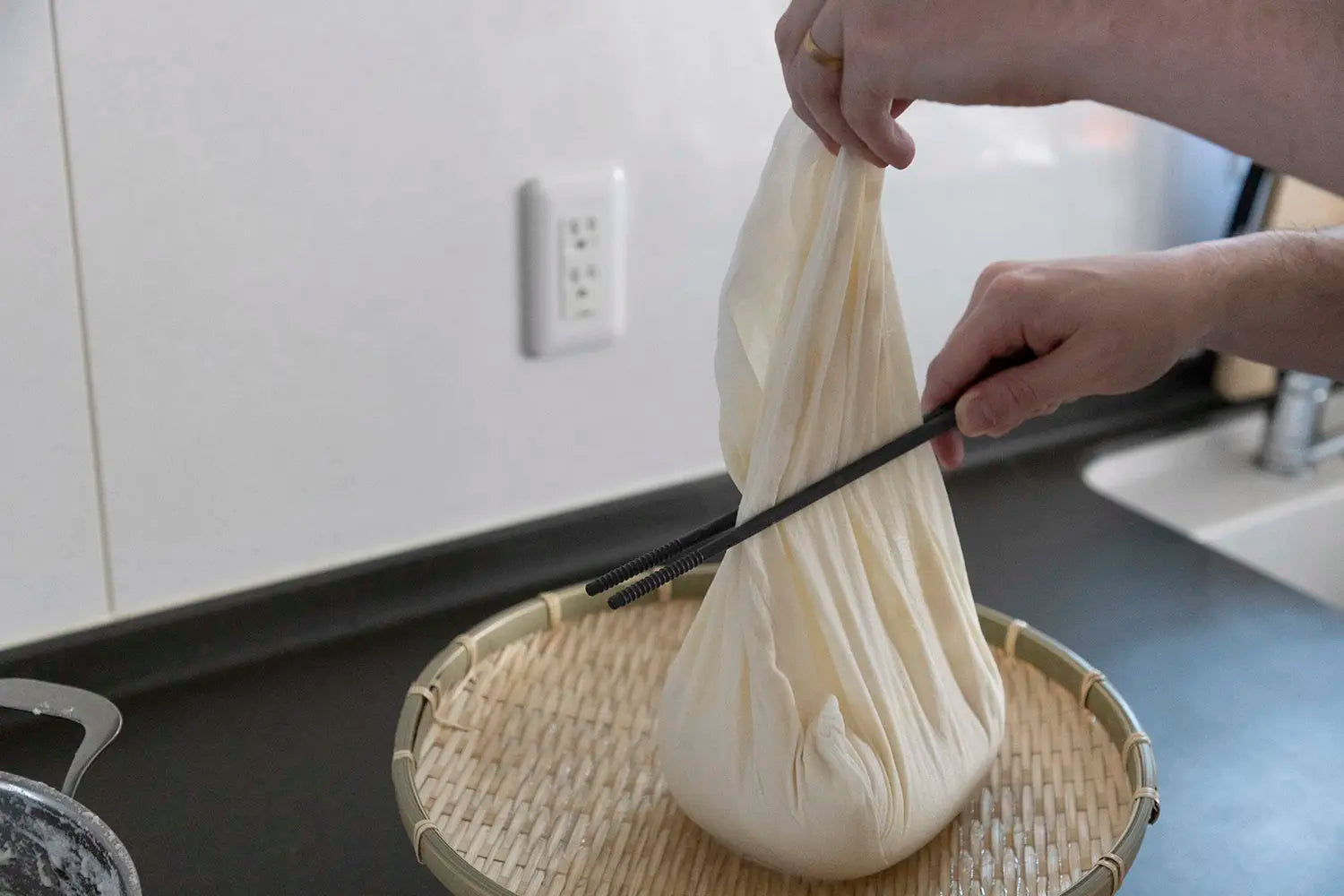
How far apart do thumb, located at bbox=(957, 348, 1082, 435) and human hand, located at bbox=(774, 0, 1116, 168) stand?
116 millimetres

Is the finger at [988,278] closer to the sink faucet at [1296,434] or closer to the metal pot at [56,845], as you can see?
the metal pot at [56,845]

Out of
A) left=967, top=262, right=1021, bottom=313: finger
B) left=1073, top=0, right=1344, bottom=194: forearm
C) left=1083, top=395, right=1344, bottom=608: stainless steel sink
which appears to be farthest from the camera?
left=1083, top=395, right=1344, bottom=608: stainless steel sink

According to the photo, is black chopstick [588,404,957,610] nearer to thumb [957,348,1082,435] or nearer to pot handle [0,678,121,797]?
thumb [957,348,1082,435]

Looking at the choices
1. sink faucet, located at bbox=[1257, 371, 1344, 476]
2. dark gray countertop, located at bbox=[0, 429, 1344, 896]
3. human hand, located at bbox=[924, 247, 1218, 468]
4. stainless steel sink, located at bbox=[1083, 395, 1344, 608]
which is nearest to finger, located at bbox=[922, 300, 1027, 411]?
human hand, located at bbox=[924, 247, 1218, 468]

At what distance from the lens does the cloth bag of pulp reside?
0.60 m

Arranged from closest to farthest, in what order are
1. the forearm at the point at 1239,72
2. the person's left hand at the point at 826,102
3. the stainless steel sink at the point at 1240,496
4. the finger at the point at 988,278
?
the forearm at the point at 1239,72, the person's left hand at the point at 826,102, the finger at the point at 988,278, the stainless steel sink at the point at 1240,496

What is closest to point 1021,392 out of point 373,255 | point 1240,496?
point 373,255

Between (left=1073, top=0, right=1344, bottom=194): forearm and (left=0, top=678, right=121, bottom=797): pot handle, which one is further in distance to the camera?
(left=0, top=678, right=121, bottom=797): pot handle

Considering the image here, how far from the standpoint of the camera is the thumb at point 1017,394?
0.63 meters

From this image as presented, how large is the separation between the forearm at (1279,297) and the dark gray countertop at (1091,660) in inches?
9.5

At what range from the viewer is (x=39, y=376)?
0.75 metres

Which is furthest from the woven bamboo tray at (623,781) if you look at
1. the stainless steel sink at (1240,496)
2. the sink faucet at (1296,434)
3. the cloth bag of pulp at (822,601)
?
the sink faucet at (1296,434)

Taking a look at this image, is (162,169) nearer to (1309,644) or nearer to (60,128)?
(60,128)

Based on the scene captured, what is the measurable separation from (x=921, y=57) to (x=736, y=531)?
0.70 ft
